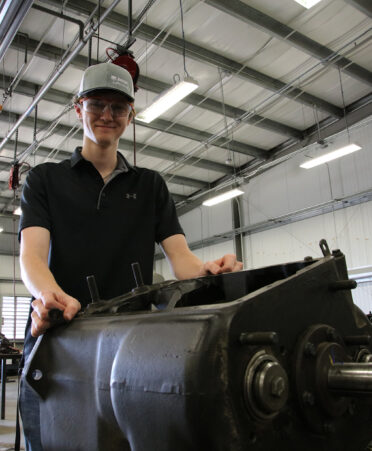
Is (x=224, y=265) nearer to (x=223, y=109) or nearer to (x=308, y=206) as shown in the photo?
(x=223, y=109)

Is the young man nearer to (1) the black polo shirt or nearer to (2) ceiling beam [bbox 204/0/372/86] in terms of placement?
(1) the black polo shirt

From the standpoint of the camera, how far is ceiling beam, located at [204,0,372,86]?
15.1ft

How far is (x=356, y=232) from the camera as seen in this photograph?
698 cm

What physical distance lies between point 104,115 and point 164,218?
11.5 inches

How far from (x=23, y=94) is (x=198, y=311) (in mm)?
6243

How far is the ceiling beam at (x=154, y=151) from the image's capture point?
22.1 feet

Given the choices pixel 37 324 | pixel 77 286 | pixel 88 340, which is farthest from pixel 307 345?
pixel 77 286

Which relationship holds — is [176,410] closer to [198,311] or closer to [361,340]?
[198,311]

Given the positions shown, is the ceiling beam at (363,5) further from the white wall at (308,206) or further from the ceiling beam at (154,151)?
the ceiling beam at (154,151)

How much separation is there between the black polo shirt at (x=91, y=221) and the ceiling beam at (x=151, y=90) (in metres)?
4.78

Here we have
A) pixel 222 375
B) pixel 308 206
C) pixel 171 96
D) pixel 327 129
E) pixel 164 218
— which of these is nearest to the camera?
pixel 222 375

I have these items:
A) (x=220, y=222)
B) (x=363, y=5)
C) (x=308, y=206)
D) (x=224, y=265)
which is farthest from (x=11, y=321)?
(x=224, y=265)

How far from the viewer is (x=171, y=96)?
4512mm

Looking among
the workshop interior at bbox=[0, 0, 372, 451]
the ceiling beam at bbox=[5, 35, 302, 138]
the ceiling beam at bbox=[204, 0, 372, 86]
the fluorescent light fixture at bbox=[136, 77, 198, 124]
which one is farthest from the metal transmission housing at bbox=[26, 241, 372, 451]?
the ceiling beam at bbox=[5, 35, 302, 138]
